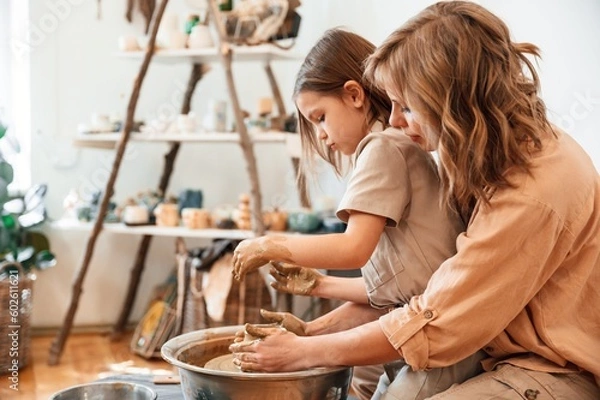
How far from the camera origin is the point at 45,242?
11.6 feet

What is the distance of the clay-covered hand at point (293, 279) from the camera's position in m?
1.56

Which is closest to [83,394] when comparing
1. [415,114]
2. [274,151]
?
[415,114]

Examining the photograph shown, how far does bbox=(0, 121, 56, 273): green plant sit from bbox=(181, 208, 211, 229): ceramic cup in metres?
0.73

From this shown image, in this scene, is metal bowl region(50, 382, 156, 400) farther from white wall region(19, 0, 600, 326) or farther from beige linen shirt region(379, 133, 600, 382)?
white wall region(19, 0, 600, 326)

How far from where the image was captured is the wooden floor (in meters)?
2.85

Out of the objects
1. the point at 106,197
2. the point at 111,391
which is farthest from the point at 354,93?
the point at 106,197

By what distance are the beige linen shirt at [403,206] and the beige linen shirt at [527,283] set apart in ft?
0.45

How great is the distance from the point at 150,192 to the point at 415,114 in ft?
8.08

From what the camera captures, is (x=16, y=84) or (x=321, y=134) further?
(x=16, y=84)

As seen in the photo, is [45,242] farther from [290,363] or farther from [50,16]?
[290,363]

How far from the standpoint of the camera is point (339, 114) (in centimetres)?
151

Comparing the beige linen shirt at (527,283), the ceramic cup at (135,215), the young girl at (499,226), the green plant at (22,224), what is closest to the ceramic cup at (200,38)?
the ceramic cup at (135,215)

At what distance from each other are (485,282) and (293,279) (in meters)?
0.53

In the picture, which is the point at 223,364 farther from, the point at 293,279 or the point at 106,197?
the point at 106,197
